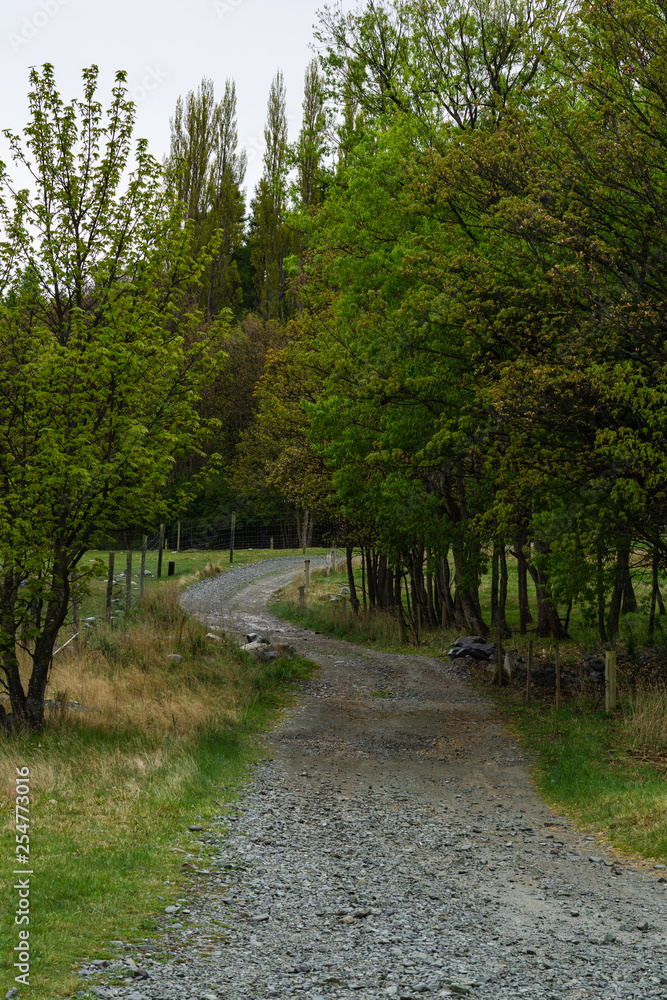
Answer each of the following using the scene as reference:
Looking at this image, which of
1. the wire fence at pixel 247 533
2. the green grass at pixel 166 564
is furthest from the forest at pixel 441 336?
the wire fence at pixel 247 533

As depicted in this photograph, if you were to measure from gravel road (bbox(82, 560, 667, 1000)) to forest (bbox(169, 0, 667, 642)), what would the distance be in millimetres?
4479

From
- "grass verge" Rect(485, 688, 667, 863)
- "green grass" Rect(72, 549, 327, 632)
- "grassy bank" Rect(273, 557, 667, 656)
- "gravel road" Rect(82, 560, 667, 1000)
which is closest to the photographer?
"gravel road" Rect(82, 560, 667, 1000)

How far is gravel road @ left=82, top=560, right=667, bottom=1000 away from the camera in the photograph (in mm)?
5898

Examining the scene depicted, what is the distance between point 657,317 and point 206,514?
159 ft

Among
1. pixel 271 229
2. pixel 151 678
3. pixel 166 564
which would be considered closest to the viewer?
pixel 151 678

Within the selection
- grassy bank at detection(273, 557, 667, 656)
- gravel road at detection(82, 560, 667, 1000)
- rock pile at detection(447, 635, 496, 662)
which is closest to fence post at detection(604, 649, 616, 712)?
grassy bank at detection(273, 557, 667, 656)

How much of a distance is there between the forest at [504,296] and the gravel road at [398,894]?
14.7ft

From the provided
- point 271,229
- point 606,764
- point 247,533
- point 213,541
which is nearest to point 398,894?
point 606,764

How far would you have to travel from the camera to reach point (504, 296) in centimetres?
1465

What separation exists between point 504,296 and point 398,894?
33.1 ft

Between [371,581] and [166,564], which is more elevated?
[166,564]

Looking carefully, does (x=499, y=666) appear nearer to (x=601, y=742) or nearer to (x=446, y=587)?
(x=601, y=742)

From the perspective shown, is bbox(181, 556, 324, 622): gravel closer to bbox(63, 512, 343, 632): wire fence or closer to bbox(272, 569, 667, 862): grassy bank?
bbox(63, 512, 343, 632): wire fence

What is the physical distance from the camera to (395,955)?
20.8 feet
